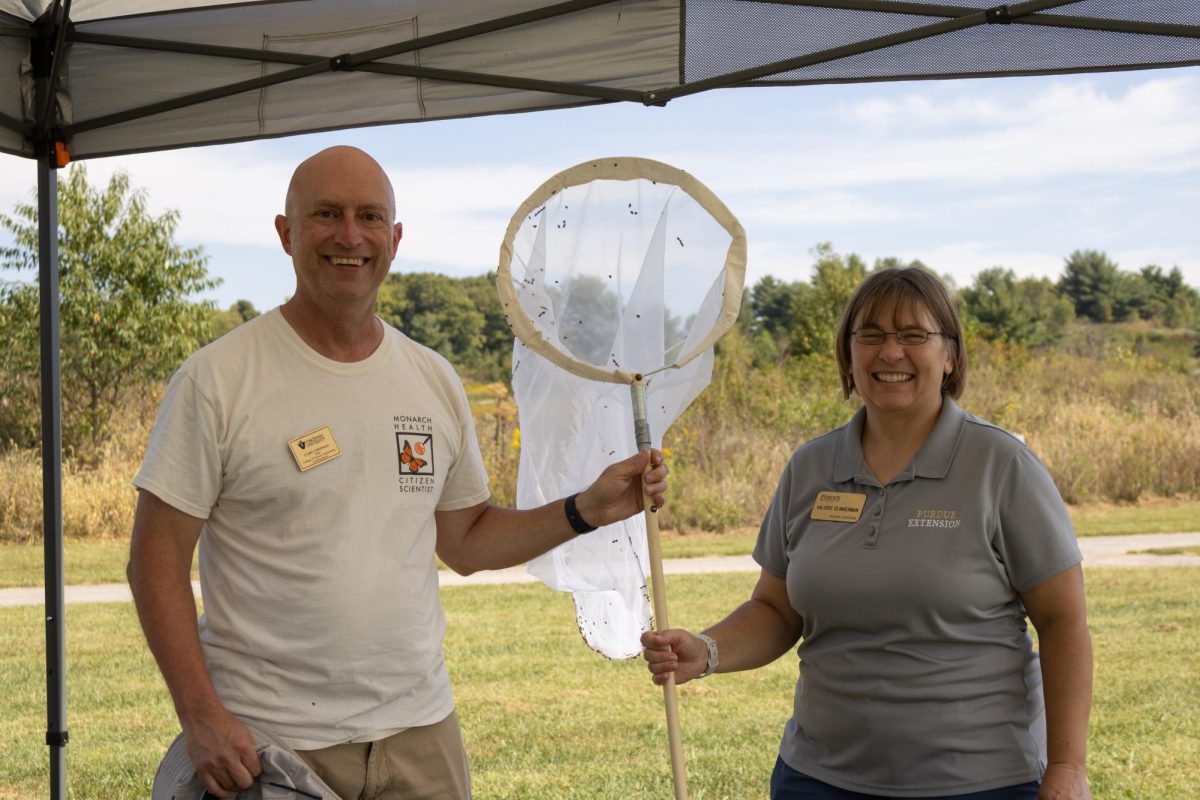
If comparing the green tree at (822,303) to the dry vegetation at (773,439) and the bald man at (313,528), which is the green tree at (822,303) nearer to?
the dry vegetation at (773,439)

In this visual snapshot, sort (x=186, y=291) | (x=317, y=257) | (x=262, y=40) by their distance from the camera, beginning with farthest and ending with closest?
(x=186, y=291)
(x=262, y=40)
(x=317, y=257)

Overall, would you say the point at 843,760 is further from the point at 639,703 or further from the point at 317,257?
the point at 639,703

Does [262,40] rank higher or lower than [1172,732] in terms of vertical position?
higher

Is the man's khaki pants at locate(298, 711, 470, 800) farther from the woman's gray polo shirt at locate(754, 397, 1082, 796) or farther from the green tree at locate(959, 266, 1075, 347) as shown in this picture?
the green tree at locate(959, 266, 1075, 347)

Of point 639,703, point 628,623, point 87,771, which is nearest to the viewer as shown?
point 628,623

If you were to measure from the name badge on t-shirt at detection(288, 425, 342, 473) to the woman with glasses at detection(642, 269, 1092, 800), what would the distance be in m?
0.67

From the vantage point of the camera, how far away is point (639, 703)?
6.68 meters

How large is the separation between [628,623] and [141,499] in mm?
1054

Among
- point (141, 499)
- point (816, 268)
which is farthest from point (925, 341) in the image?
point (816, 268)

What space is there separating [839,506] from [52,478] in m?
2.51

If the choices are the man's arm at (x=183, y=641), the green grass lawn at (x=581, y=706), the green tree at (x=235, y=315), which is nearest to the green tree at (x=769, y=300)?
the green tree at (x=235, y=315)

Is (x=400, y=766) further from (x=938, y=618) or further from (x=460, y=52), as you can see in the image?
(x=460, y=52)

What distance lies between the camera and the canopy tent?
3.10 metres

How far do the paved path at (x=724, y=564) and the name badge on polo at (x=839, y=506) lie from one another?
23.7ft
